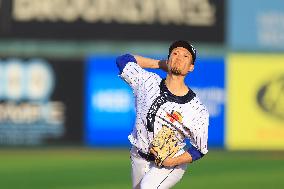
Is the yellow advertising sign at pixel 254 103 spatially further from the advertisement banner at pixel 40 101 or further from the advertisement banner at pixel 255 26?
the advertisement banner at pixel 40 101

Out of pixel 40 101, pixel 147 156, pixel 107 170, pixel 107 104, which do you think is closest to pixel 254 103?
pixel 107 104

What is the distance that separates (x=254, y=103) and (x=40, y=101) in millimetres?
5010

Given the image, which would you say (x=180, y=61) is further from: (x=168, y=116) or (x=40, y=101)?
(x=40, y=101)

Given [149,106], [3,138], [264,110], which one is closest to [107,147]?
[3,138]

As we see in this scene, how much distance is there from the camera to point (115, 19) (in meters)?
19.5

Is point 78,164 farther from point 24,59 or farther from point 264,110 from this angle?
point 264,110

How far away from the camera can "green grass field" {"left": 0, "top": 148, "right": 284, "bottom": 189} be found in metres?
13.7

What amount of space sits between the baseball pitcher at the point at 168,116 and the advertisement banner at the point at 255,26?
Answer: 1268 centimetres

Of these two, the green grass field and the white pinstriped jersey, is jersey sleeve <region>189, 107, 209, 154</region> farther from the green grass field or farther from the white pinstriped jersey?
the green grass field

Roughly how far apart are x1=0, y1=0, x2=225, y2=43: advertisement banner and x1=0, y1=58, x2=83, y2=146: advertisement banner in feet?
2.28

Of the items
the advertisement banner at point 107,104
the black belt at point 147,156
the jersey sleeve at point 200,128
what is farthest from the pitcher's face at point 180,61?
the advertisement banner at point 107,104

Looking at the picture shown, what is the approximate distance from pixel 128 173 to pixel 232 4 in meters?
6.41

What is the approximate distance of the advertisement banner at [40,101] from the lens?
61.6ft

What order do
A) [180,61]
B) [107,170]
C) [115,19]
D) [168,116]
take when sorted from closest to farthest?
→ [180,61], [168,116], [107,170], [115,19]
